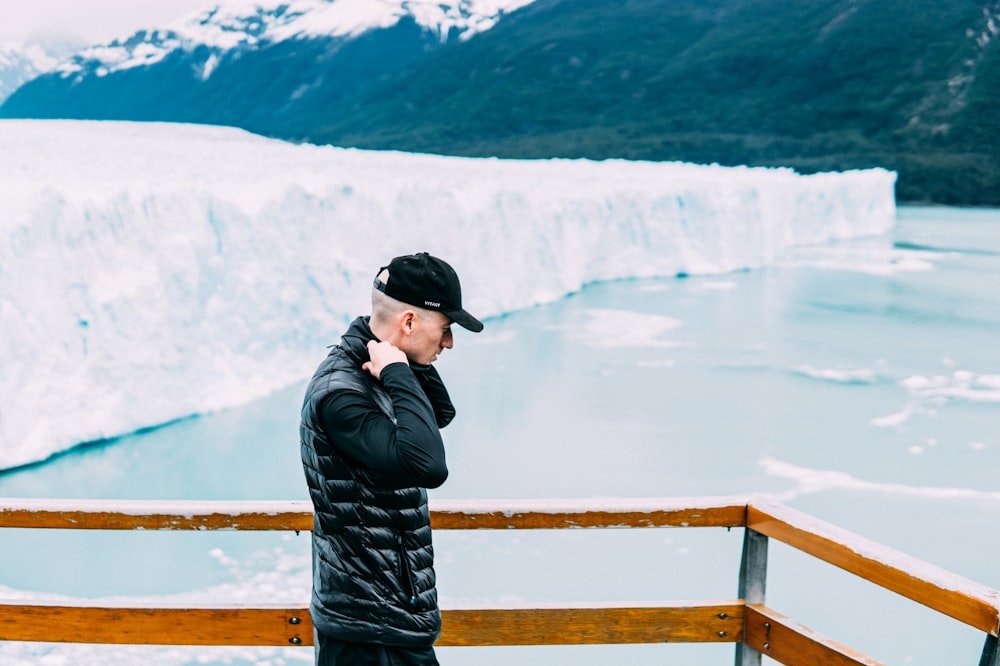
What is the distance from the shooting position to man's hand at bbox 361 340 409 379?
126 cm

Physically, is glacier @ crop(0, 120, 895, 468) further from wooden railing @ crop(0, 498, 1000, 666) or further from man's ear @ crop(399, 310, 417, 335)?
man's ear @ crop(399, 310, 417, 335)

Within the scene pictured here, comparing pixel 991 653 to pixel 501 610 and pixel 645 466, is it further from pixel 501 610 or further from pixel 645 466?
pixel 645 466

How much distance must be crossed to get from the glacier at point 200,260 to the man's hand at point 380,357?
243 inches

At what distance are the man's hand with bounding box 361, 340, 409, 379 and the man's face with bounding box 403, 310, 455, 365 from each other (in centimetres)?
4

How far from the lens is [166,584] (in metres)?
5.12

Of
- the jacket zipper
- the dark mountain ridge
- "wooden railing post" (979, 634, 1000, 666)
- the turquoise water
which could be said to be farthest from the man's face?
the dark mountain ridge

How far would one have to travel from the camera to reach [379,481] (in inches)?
48.5

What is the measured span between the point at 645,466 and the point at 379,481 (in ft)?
20.8

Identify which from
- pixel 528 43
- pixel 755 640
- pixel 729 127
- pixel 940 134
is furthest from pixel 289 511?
pixel 528 43

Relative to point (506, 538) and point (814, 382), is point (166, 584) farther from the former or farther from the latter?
point (814, 382)

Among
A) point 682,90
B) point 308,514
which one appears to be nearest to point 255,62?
point 682,90

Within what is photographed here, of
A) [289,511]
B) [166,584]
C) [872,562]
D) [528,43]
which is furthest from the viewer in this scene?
[528,43]

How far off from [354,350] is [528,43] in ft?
252

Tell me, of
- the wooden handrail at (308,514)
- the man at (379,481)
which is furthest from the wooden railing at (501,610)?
the man at (379,481)
